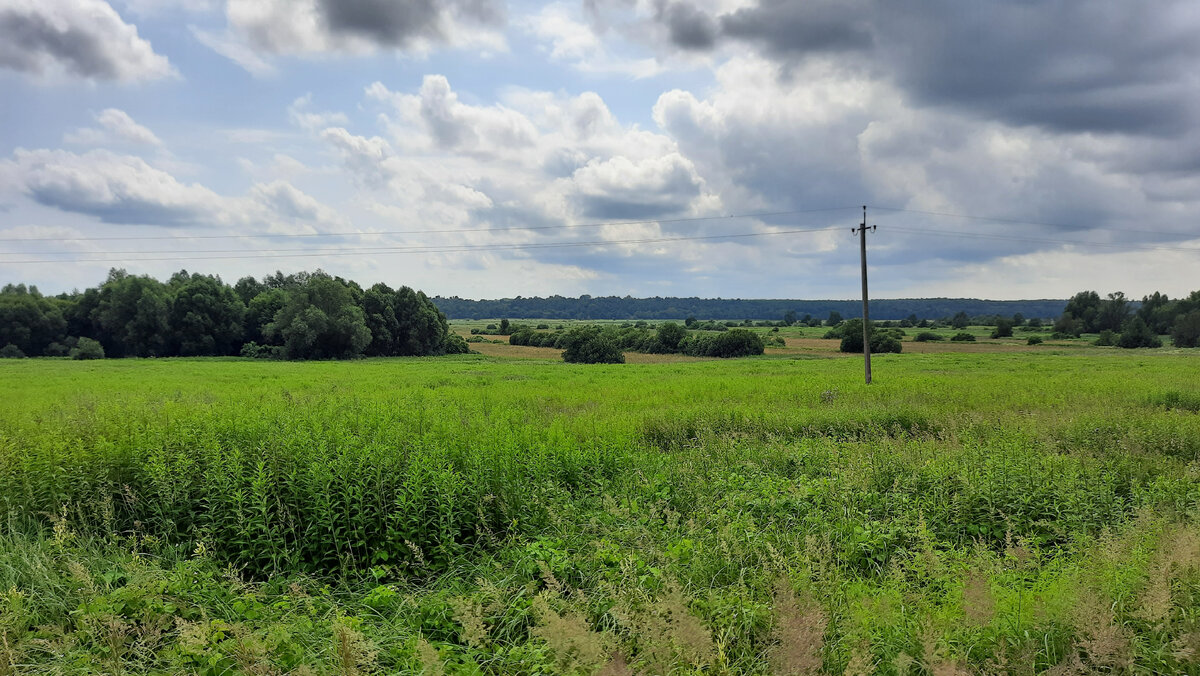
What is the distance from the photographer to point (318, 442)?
9.41 m

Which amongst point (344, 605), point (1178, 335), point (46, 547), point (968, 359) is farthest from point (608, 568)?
point (1178, 335)

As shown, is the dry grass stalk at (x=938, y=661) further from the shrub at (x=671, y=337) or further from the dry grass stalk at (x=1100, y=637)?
the shrub at (x=671, y=337)

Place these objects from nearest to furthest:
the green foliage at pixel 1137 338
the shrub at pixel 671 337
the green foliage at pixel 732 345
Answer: the green foliage at pixel 732 345
the shrub at pixel 671 337
the green foliage at pixel 1137 338

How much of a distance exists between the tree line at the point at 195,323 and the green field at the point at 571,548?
2530 inches

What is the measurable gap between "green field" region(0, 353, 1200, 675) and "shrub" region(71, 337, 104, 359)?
75.0 m

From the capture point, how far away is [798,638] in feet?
11.6

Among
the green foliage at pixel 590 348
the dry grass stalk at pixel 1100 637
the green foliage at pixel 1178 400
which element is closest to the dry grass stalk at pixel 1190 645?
the dry grass stalk at pixel 1100 637

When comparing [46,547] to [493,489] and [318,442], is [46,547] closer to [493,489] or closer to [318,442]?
[318,442]

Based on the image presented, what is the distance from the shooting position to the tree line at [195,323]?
74500mm

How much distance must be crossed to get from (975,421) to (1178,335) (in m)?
111

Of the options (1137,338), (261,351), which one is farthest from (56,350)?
(1137,338)

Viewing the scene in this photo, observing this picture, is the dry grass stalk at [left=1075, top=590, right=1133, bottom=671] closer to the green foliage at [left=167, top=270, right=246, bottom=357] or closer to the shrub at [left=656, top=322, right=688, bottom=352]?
the shrub at [left=656, top=322, right=688, bottom=352]

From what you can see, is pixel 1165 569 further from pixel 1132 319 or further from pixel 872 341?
pixel 1132 319

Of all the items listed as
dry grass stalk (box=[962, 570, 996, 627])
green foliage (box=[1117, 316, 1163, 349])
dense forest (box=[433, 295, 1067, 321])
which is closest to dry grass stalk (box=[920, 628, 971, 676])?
dry grass stalk (box=[962, 570, 996, 627])
